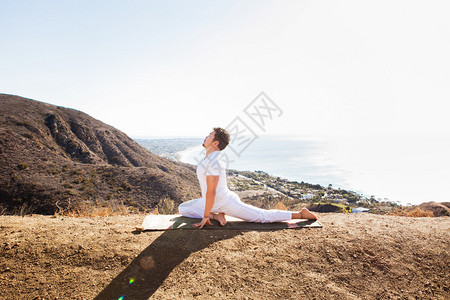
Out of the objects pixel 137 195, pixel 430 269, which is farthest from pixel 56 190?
pixel 430 269

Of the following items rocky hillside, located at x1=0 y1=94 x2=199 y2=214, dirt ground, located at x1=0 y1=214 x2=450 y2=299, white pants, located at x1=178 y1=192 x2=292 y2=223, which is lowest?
rocky hillside, located at x1=0 y1=94 x2=199 y2=214

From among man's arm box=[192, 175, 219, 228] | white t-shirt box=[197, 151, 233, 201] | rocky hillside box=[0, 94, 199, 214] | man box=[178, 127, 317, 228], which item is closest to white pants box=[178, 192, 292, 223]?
man box=[178, 127, 317, 228]

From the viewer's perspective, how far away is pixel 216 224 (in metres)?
3.79

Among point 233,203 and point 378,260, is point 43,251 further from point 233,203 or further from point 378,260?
point 378,260

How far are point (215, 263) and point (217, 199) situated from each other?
40.8 inches

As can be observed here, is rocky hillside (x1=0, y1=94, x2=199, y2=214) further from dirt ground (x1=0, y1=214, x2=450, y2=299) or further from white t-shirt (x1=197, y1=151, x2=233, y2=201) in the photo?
white t-shirt (x1=197, y1=151, x2=233, y2=201)

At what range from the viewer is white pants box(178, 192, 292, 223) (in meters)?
3.75

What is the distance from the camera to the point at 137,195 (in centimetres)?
2481

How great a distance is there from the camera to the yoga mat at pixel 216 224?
11.9 ft

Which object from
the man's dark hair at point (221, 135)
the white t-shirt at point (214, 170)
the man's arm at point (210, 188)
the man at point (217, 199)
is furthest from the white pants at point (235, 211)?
the man's dark hair at point (221, 135)

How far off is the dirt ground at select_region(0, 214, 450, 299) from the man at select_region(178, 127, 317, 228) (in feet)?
1.18

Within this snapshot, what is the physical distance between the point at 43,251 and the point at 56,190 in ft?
77.2

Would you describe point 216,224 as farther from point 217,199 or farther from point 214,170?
point 214,170

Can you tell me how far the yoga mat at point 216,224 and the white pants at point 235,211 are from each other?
0.09 metres
